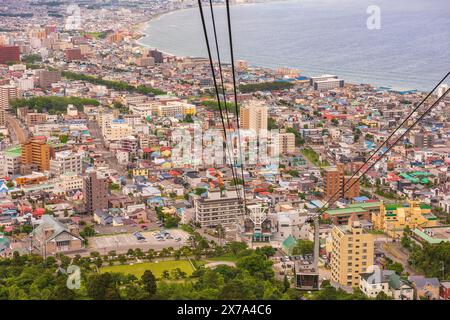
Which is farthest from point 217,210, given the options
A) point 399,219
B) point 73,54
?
point 73,54

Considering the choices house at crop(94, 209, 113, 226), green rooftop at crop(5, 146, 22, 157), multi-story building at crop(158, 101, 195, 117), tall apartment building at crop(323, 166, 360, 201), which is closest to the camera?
house at crop(94, 209, 113, 226)

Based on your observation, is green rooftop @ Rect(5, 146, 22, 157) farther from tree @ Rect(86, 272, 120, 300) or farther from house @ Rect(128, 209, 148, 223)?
tree @ Rect(86, 272, 120, 300)

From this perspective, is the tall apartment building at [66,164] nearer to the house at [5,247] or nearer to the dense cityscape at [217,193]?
the dense cityscape at [217,193]

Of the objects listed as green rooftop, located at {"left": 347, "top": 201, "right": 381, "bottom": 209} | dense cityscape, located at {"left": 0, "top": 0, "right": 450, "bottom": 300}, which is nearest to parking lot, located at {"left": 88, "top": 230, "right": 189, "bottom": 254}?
dense cityscape, located at {"left": 0, "top": 0, "right": 450, "bottom": 300}

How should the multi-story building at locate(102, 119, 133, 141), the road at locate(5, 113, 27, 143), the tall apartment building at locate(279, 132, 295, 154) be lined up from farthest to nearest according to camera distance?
the road at locate(5, 113, 27, 143) → the multi-story building at locate(102, 119, 133, 141) → the tall apartment building at locate(279, 132, 295, 154)

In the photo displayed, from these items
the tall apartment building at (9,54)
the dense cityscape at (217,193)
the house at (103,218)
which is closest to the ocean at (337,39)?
the dense cityscape at (217,193)
